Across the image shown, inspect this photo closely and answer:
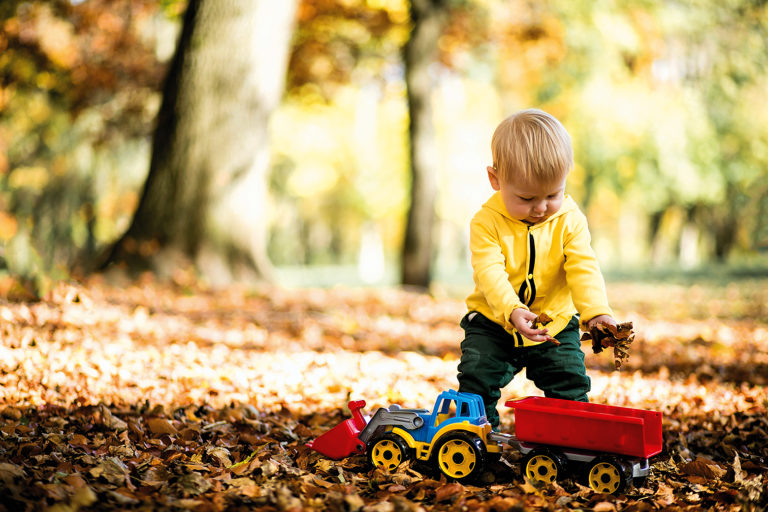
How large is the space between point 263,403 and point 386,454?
50.3 inches

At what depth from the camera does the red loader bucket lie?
3238 millimetres

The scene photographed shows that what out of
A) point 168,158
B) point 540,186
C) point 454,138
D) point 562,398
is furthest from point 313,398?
point 454,138

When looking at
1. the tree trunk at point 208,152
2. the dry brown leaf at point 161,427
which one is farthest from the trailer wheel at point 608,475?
the tree trunk at point 208,152

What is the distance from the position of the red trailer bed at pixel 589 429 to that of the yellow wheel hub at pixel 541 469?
82 millimetres

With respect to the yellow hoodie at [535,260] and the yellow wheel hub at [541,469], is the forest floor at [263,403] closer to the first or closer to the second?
the yellow wheel hub at [541,469]

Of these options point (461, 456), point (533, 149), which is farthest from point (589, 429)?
point (533, 149)

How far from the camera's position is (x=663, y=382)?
528cm

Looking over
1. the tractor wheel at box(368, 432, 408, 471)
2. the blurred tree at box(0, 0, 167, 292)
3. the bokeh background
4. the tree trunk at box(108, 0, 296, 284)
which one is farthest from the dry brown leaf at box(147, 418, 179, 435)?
the blurred tree at box(0, 0, 167, 292)

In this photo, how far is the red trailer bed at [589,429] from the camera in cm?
284

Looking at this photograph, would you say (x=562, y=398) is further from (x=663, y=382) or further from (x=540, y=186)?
(x=663, y=382)

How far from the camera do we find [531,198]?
3.24 m

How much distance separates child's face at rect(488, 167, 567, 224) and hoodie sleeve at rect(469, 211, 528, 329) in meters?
0.16

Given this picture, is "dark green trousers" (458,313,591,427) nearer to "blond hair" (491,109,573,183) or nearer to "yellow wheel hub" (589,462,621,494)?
"yellow wheel hub" (589,462,621,494)

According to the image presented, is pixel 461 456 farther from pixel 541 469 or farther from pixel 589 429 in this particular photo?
pixel 589 429
